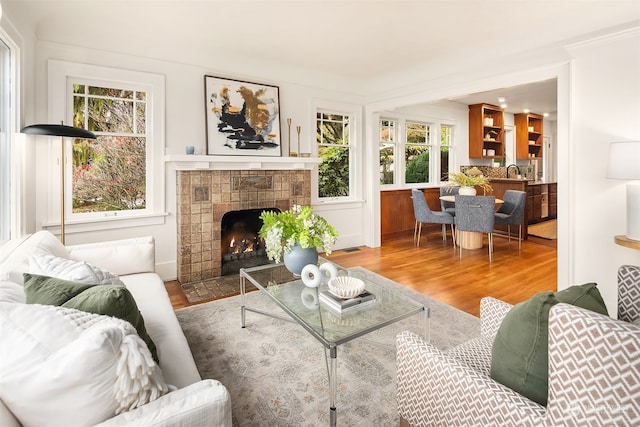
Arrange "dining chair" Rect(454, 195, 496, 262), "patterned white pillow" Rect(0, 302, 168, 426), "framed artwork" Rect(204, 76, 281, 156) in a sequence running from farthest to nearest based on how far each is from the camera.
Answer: "dining chair" Rect(454, 195, 496, 262) → "framed artwork" Rect(204, 76, 281, 156) → "patterned white pillow" Rect(0, 302, 168, 426)

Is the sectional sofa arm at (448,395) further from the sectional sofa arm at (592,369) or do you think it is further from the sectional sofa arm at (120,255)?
the sectional sofa arm at (120,255)

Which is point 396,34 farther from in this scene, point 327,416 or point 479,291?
point 327,416

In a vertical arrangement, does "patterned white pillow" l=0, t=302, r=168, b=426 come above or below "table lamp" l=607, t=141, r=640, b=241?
below

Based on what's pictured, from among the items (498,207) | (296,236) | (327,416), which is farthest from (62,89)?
(498,207)

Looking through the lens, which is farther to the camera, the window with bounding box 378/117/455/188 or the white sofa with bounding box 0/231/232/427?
the window with bounding box 378/117/455/188

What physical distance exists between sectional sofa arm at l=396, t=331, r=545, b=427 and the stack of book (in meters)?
0.59

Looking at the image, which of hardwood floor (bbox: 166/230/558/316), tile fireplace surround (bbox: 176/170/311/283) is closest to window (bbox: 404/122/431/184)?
hardwood floor (bbox: 166/230/558/316)

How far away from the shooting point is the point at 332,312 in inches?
76.3

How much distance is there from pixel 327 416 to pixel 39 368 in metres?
1.31

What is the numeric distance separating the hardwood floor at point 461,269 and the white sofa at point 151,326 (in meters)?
0.83

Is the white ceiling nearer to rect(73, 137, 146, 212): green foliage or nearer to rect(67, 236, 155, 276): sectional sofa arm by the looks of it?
rect(73, 137, 146, 212): green foliage

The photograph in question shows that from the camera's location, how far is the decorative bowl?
202 cm

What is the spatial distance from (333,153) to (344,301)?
3600mm

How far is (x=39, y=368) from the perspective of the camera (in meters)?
0.86
